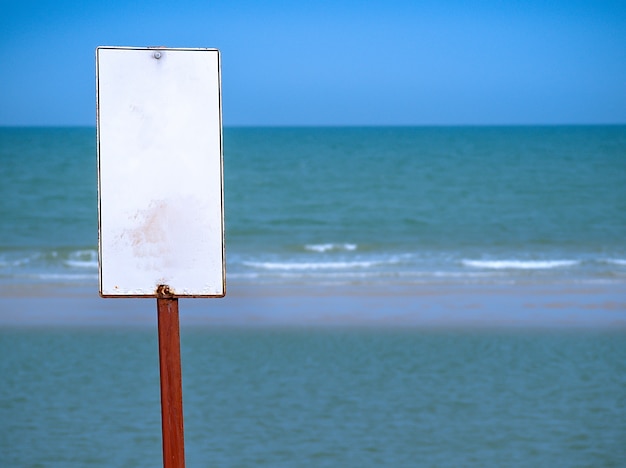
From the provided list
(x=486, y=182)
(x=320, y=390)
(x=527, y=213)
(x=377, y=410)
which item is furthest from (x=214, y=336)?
(x=486, y=182)

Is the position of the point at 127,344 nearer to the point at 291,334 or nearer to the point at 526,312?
the point at 291,334

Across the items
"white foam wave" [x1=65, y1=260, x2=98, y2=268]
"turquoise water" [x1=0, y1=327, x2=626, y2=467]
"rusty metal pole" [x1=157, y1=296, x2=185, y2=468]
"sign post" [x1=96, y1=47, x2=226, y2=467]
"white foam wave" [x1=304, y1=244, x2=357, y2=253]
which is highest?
"white foam wave" [x1=304, y1=244, x2=357, y2=253]

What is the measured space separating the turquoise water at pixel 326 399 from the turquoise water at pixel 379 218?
12.7 feet

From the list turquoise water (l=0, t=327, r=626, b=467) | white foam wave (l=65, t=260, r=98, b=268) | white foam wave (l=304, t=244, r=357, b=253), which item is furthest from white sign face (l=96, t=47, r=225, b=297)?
white foam wave (l=304, t=244, r=357, b=253)

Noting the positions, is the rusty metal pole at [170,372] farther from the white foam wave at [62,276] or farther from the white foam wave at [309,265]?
the white foam wave at [309,265]

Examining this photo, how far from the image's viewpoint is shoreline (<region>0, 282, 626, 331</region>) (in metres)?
7.97

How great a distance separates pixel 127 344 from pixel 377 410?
2497 mm

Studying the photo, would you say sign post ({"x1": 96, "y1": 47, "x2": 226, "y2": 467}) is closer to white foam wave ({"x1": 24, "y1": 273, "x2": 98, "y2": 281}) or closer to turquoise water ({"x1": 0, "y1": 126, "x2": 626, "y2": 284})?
turquoise water ({"x1": 0, "y1": 126, "x2": 626, "y2": 284})

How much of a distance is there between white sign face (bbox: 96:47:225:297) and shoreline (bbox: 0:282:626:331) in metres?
6.00

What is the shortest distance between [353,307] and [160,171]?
7.06 m

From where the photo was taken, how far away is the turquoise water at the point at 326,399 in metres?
4.64

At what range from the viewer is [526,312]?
849 cm

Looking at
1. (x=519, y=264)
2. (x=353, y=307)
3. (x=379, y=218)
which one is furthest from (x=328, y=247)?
(x=353, y=307)

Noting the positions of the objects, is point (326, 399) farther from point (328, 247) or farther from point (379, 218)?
point (379, 218)
